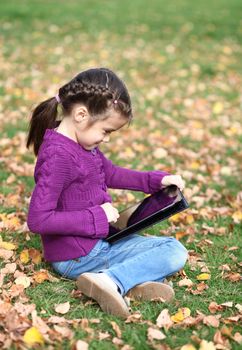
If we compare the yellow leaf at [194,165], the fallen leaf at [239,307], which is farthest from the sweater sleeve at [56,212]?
the yellow leaf at [194,165]

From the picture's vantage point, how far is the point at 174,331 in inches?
110

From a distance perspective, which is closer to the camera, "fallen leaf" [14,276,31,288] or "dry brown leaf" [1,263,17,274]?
"fallen leaf" [14,276,31,288]

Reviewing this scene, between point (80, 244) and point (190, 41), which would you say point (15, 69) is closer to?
point (190, 41)

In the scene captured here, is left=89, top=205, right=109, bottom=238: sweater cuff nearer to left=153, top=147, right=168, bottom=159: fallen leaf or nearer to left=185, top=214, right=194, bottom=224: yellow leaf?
left=185, top=214, right=194, bottom=224: yellow leaf

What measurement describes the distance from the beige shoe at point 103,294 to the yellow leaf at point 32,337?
1.35 ft

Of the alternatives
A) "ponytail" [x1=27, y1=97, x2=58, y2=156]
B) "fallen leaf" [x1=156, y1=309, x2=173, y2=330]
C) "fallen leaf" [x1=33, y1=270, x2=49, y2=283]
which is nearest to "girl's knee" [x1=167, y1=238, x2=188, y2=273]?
"fallen leaf" [x1=156, y1=309, x2=173, y2=330]

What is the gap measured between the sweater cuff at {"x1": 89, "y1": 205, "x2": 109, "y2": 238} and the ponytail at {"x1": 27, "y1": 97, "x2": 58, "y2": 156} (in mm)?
589

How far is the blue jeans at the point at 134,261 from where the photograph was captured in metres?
3.06

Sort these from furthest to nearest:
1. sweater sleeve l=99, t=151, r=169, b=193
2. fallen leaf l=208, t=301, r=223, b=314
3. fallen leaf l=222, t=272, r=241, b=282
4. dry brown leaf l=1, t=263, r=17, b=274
Answer: sweater sleeve l=99, t=151, r=169, b=193, fallen leaf l=222, t=272, r=241, b=282, dry brown leaf l=1, t=263, r=17, b=274, fallen leaf l=208, t=301, r=223, b=314

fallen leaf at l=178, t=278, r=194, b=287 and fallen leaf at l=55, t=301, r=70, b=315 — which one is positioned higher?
Result: fallen leaf at l=55, t=301, r=70, b=315

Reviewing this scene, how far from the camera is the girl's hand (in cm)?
335

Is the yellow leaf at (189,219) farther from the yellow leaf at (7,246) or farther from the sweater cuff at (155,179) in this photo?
the yellow leaf at (7,246)

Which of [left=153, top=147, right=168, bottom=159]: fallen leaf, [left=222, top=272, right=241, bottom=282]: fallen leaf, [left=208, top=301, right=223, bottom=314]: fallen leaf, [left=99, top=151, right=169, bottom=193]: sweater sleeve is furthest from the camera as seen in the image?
[left=153, top=147, right=168, bottom=159]: fallen leaf

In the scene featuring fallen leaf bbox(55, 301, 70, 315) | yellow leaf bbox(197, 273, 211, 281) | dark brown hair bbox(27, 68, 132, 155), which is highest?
dark brown hair bbox(27, 68, 132, 155)
